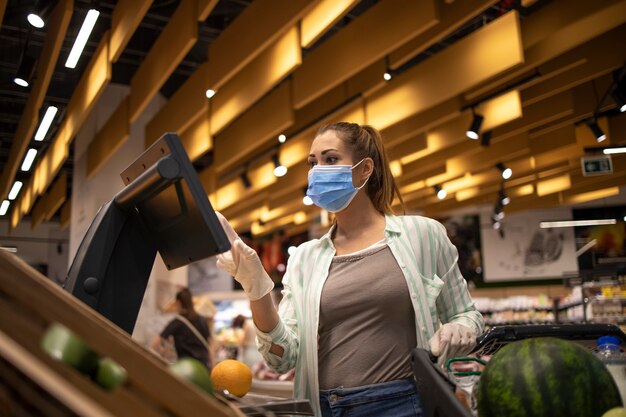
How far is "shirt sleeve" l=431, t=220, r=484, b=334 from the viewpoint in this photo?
76.0 inches

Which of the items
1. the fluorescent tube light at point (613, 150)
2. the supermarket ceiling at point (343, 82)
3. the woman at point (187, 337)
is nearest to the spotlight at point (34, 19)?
the supermarket ceiling at point (343, 82)

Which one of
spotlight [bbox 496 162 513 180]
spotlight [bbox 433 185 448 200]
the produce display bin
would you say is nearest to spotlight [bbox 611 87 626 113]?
spotlight [bbox 496 162 513 180]

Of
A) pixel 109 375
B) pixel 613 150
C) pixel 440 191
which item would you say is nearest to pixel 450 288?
pixel 109 375

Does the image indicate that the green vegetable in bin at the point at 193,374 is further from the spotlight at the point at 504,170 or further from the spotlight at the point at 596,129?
the spotlight at the point at 504,170

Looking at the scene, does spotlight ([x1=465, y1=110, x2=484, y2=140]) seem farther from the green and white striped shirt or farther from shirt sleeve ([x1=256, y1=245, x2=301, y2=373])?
shirt sleeve ([x1=256, y1=245, x2=301, y2=373])

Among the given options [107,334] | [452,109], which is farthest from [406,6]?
[107,334]

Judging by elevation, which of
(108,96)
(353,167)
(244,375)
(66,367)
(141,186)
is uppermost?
(108,96)

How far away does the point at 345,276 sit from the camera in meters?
1.91

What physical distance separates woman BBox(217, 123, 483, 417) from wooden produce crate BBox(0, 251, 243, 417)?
877 millimetres

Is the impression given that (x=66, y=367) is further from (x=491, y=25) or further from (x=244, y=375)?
(x=491, y=25)

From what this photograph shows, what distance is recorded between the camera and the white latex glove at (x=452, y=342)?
1.54m

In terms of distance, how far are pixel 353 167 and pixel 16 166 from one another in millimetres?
9176

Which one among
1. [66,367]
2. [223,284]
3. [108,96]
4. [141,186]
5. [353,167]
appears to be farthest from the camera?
[223,284]

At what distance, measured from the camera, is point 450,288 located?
1946 mm
